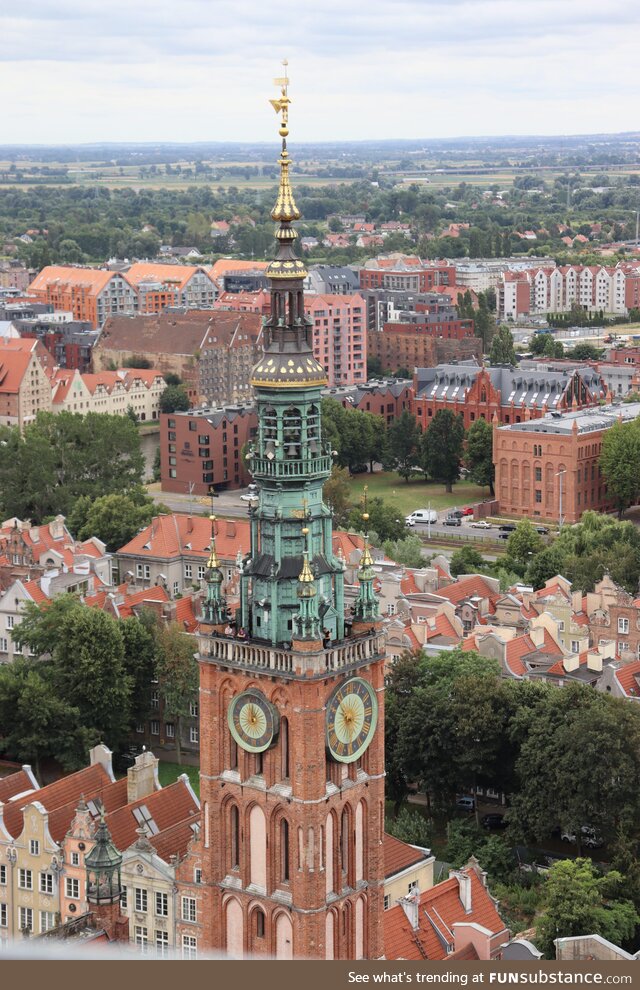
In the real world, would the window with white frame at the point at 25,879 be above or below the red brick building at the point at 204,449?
above

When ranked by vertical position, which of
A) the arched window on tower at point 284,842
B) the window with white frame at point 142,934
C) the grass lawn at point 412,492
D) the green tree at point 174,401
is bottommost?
the grass lawn at point 412,492

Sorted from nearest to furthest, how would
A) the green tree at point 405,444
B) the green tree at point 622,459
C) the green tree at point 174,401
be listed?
the green tree at point 622,459, the green tree at point 405,444, the green tree at point 174,401

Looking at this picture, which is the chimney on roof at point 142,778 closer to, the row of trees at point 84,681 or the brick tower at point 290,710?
the row of trees at point 84,681

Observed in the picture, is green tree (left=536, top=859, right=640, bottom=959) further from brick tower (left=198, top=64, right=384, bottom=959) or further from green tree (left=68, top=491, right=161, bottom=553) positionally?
green tree (left=68, top=491, right=161, bottom=553)

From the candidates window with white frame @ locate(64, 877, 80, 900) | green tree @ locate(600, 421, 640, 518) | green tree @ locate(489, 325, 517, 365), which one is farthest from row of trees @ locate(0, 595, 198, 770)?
green tree @ locate(489, 325, 517, 365)

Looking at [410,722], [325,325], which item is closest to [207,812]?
[410,722]

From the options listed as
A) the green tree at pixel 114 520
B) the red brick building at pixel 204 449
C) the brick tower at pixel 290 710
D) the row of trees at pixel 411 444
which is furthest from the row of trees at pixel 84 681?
the red brick building at pixel 204 449
